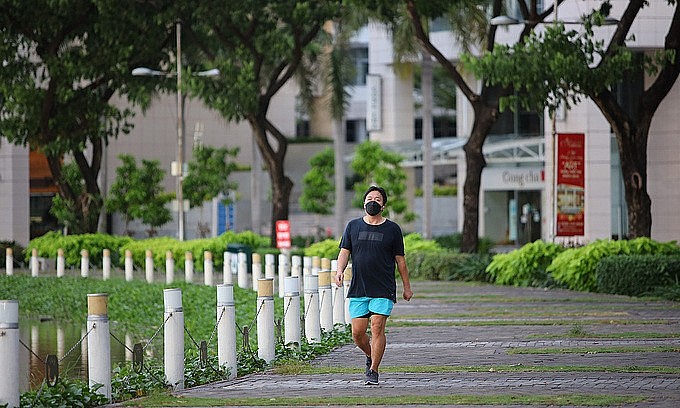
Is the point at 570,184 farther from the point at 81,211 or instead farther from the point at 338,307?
the point at 81,211

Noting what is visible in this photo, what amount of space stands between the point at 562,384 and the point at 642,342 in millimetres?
4522

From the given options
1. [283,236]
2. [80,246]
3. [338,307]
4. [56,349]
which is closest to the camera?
[338,307]

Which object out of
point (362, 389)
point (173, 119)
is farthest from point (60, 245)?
point (173, 119)

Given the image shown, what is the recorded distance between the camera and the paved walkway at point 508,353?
13031 millimetres

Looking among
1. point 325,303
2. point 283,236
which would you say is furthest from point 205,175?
point 325,303

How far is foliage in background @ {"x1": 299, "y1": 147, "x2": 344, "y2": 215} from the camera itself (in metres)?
55.3

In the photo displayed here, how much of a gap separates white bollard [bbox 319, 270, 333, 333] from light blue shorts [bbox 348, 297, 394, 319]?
4.93 meters

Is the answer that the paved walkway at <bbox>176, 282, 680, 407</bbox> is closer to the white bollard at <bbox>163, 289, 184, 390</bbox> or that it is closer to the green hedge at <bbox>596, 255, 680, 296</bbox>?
the white bollard at <bbox>163, 289, 184, 390</bbox>

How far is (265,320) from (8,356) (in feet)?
14.9

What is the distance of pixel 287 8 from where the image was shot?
39.5 meters

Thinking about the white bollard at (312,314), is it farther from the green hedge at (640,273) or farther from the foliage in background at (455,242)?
the foliage in background at (455,242)

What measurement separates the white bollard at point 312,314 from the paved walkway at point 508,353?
0.37 m

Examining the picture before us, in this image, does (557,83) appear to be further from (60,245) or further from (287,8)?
(60,245)

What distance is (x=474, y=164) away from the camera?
34531 mm
